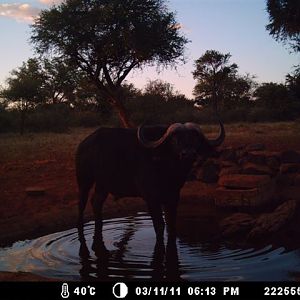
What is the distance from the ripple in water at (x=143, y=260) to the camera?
5.75 meters

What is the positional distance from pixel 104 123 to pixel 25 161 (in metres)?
27.0

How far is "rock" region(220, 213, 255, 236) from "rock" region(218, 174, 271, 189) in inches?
68.6

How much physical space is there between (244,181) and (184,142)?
3562 millimetres

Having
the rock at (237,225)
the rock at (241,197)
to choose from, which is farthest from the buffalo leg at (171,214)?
the rock at (241,197)

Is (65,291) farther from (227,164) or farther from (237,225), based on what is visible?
(227,164)

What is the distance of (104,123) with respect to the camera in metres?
43.6

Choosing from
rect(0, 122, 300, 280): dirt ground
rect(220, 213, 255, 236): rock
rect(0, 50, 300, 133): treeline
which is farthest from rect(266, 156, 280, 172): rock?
rect(0, 50, 300, 133): treeline

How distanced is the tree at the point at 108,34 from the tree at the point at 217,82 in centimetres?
3066

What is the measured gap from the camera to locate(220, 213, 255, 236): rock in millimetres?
7477

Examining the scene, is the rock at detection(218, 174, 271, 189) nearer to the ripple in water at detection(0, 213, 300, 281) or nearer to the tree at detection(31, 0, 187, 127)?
the ripple in water at detection(0, 213, 300, 281)

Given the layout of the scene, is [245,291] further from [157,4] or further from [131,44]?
[157,4]

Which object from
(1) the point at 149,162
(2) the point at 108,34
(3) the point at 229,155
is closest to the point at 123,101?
(2) the point at 108,34

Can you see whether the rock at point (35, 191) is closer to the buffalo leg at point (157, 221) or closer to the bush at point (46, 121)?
the buffalo leg at point (157, 221)

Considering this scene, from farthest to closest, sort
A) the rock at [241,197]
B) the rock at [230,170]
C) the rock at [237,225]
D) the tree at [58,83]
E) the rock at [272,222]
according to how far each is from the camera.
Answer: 1. the tree at [58,83]
2. the rock at [230,170]
3. the rock at [241,197]
4. the rock at [237,225]
5. the rock at [272,222]
